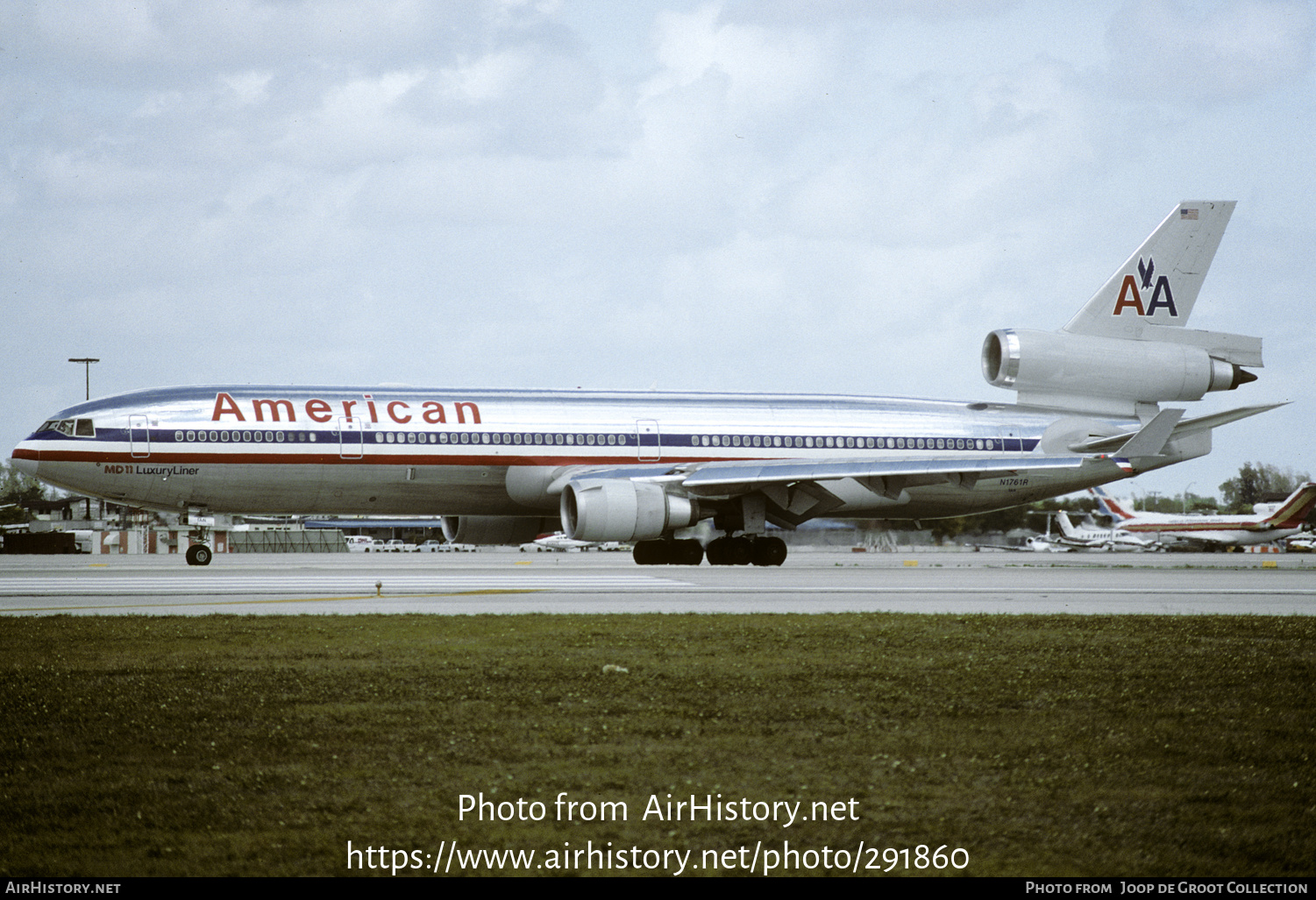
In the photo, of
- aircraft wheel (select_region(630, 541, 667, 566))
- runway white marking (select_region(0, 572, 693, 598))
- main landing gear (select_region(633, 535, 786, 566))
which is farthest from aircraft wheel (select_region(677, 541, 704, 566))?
runway white marking (select_region(0, 572, 693, 598))

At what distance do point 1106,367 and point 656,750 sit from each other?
26.9 m

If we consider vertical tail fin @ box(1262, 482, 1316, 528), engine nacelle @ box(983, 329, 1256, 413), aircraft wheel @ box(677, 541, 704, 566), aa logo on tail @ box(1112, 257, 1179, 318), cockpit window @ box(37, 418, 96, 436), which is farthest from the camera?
vertical tail fin @ box(1262, 482, 1316, 528)

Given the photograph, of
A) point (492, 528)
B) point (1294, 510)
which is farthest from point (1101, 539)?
point (492, 528)

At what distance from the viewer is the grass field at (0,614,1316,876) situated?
4734 mm

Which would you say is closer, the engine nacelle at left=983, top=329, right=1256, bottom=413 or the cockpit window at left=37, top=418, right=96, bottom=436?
the cockpit window at left=37, top=418, right=96, bottom=436

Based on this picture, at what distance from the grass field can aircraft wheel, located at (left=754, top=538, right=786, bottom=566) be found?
57.0ft

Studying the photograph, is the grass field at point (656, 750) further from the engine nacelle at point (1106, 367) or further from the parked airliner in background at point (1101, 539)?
the parked airliner in background at point (1101, 539)

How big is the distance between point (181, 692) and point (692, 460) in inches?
823

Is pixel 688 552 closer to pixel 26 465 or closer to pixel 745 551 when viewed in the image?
pixel 745 551

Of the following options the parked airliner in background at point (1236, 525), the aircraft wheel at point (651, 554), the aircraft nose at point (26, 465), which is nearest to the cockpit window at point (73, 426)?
the aircraft nose at point (26, 465)

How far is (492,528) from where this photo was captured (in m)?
29.6

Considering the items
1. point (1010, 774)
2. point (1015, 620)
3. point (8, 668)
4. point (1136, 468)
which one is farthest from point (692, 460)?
point (1010, 774)

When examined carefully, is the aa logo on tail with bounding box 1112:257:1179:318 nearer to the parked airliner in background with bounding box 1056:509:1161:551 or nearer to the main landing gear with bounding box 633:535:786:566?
the main landing gear with bounding box 633:535:786:566

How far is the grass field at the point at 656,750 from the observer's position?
4.73 meters
